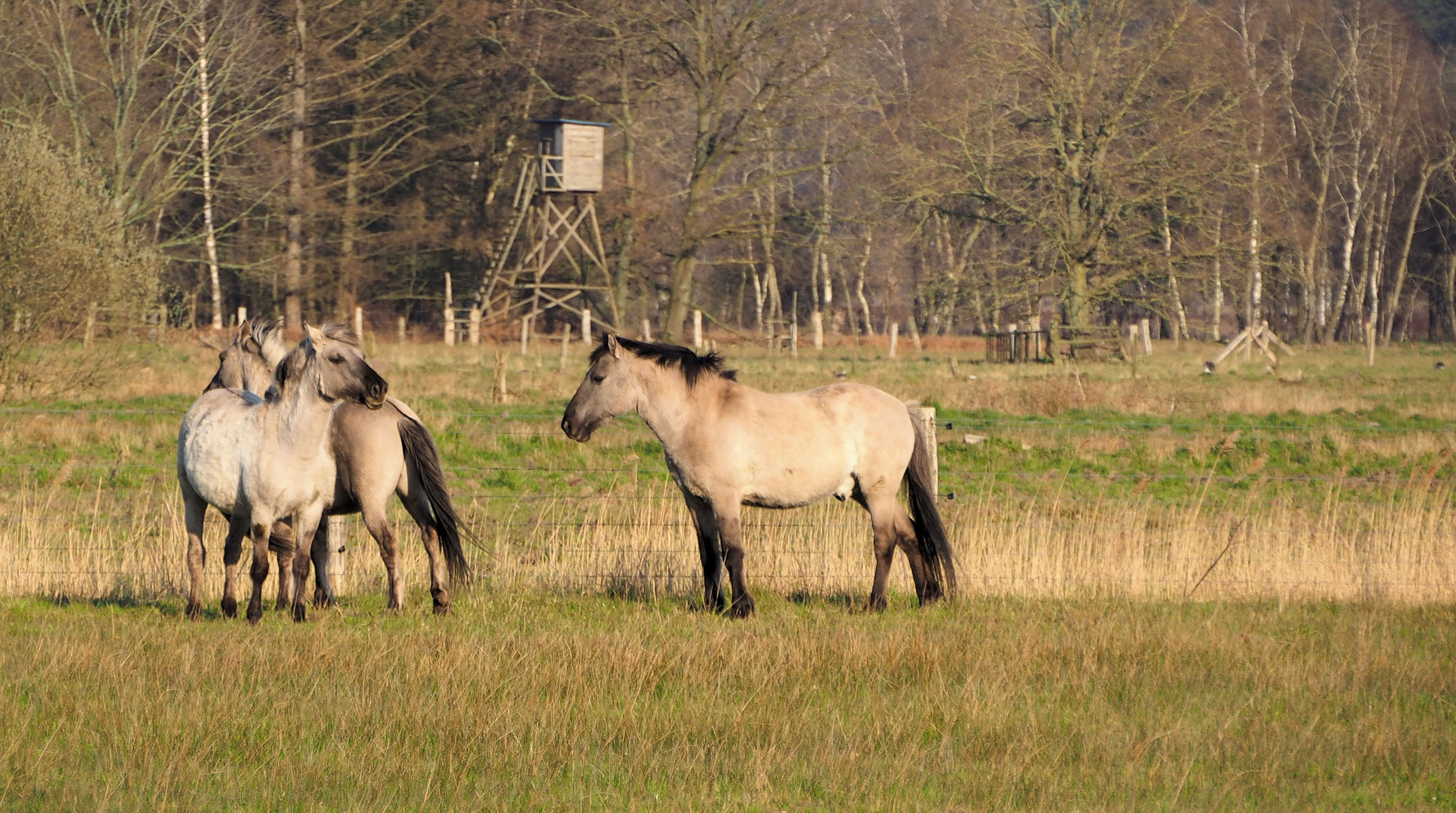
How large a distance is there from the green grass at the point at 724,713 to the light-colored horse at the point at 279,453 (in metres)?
0.48

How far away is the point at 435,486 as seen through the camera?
9.09 meters

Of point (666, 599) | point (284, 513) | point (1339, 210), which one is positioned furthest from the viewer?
point (1339, 210)

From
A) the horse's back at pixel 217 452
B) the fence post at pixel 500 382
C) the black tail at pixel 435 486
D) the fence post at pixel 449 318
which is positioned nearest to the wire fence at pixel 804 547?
the black tail at pixel 435 486

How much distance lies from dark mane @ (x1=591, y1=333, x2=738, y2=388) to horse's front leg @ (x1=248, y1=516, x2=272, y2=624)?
2271 mm

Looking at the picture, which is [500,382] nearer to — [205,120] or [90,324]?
[90,324]

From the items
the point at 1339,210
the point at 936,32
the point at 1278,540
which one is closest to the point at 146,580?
the point at 1278,540

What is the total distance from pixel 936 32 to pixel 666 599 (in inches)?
2089

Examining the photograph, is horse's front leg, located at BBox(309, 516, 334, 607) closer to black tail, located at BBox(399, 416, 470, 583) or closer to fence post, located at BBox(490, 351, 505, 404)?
black tail, located at BBox(399, 416, 470, 583)

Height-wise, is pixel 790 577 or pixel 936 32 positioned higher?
pixel 936 32

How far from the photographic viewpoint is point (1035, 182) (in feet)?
131

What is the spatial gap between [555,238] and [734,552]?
40327 millimetres

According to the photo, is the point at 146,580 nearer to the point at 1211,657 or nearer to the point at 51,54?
the point at 1211,657

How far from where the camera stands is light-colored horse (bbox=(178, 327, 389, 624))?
8.28 meters

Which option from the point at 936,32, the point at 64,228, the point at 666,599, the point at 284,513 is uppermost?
the point at 936,32
